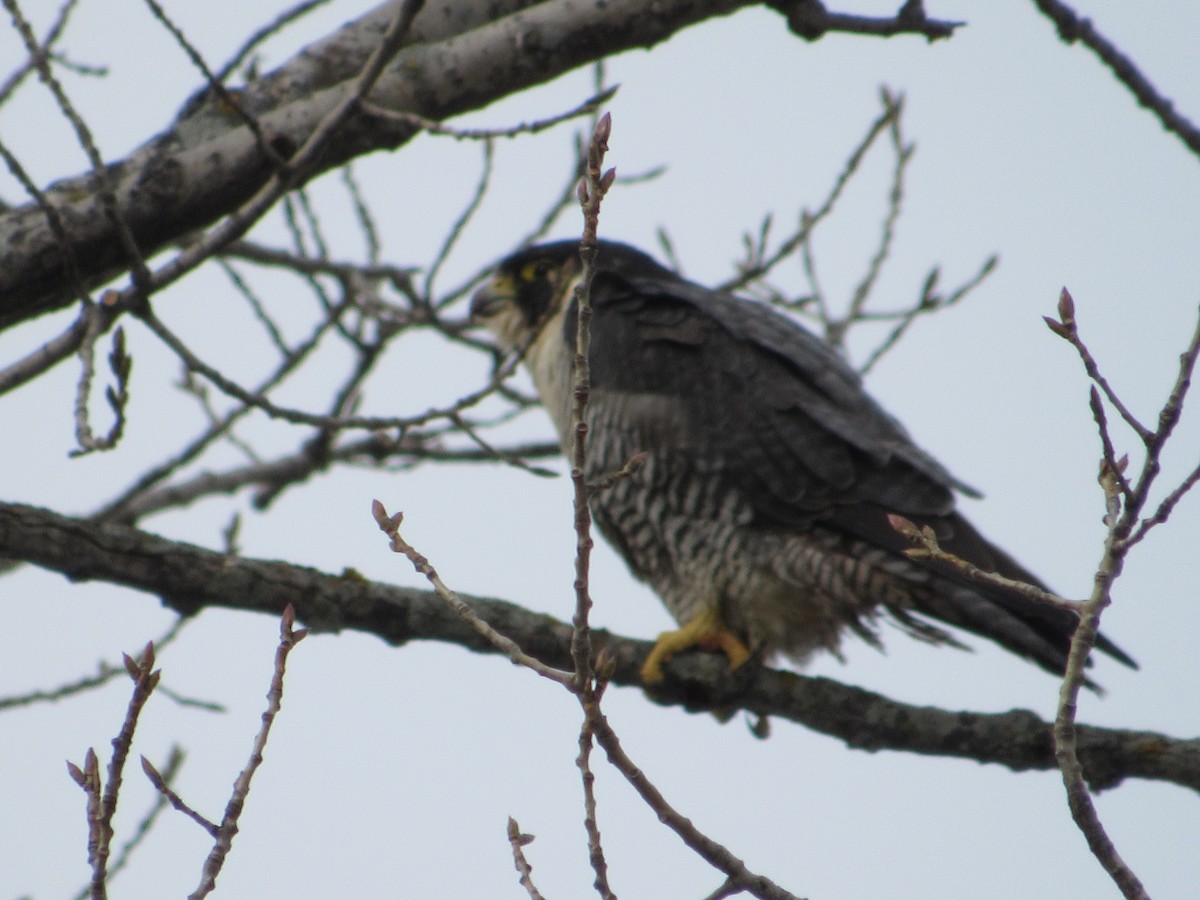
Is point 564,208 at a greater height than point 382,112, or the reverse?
point 564,208

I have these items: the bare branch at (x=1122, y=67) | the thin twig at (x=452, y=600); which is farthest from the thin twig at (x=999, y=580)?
the bare branch at (x=1122, y=67)

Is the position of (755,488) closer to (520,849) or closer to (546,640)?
(546,640)

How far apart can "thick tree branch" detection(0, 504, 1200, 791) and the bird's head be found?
1.82m

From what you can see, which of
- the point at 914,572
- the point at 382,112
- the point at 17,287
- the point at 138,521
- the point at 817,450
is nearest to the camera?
the point at 382,112

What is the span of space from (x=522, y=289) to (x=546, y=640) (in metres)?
2.34

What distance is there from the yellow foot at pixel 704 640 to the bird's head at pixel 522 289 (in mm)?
1541

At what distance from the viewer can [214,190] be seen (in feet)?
11.2

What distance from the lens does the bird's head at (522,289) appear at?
5.77 meters

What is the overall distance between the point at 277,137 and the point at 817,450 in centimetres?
203

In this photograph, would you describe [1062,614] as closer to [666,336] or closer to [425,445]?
→ [666,336]

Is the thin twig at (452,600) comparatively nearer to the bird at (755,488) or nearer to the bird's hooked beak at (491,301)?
the bird at (755,488)

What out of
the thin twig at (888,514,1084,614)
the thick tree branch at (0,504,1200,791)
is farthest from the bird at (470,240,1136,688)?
the thin twig at (888,514,1084,614)

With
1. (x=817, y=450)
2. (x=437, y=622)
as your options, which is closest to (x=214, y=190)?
(x=437, y=622)

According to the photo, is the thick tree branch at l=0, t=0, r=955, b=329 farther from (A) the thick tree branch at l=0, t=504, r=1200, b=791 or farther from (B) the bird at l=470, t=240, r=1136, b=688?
(B) the bird at l=470, t=240, r=1136, b=688
